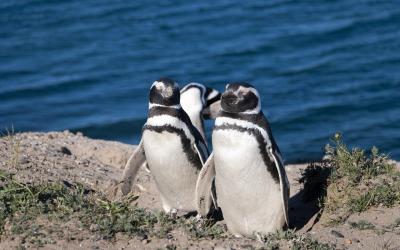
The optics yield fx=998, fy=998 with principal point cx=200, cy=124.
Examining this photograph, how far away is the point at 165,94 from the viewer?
327 inches

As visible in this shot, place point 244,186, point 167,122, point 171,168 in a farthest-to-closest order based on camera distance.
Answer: point 171,168 < point 167,122 < point 244,186

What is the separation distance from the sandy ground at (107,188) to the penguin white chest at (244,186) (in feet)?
1.27

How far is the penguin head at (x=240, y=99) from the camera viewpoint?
7641 millimetres

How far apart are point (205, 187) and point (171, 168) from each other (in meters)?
0.42

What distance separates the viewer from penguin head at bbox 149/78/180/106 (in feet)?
27.2

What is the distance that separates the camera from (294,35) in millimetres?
19875

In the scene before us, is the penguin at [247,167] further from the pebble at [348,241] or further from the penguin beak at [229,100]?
the pebble at [348,241]

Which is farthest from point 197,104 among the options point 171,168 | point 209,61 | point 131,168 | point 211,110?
point 209,61

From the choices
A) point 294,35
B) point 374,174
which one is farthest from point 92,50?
point 374,174

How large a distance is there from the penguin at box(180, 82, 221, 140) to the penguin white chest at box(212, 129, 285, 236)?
84.9 inches

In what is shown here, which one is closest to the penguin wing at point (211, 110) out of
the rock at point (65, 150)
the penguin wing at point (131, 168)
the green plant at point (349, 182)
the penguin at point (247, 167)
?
the rock at point (65, 150)

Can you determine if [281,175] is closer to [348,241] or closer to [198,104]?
[348,241]

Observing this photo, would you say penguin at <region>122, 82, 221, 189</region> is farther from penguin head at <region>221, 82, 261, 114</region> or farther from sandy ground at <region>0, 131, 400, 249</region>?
penguin head at <region>221, 82, 261, 114</region>

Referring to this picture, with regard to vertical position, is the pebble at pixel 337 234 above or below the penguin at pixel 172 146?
below
